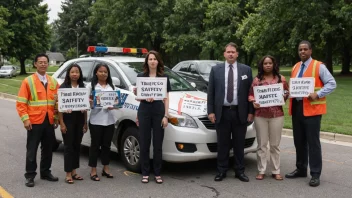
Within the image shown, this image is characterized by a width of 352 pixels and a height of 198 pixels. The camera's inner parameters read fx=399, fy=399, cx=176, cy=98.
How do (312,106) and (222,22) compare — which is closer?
(312,106)

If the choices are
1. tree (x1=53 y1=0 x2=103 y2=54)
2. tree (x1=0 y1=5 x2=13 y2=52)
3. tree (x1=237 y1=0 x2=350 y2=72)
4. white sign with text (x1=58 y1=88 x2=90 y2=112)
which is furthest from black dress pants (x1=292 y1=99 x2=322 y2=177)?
tree (x1=53 y1=0 x2=103 y2=54)

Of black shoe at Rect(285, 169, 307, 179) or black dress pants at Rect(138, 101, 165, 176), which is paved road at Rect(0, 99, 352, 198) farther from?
black dress pants at Rect(138, 101, 165, 176)

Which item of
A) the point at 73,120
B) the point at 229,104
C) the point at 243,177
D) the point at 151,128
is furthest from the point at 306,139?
the point at 73,120

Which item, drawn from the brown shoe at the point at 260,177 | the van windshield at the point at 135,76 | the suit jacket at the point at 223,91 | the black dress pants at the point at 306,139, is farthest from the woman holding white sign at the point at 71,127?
the black dress pants at the point at 306,139

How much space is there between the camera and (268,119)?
566 cm

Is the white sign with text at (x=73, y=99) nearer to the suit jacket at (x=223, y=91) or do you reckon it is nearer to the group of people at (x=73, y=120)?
the group of people at (x=73, y=120)

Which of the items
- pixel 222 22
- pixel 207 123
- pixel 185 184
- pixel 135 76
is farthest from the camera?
pixel 222 22

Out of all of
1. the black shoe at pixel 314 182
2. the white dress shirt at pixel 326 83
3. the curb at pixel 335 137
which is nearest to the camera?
the white dress shirt at pixel 326 83

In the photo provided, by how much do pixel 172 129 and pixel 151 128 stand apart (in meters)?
0.29

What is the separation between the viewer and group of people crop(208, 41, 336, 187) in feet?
18.0

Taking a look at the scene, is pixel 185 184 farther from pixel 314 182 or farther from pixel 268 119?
pixel 314 182

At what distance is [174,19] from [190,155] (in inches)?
978

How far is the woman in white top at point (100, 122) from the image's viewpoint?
5574 mm

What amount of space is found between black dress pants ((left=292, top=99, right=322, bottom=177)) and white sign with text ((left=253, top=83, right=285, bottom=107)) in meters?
0.33
